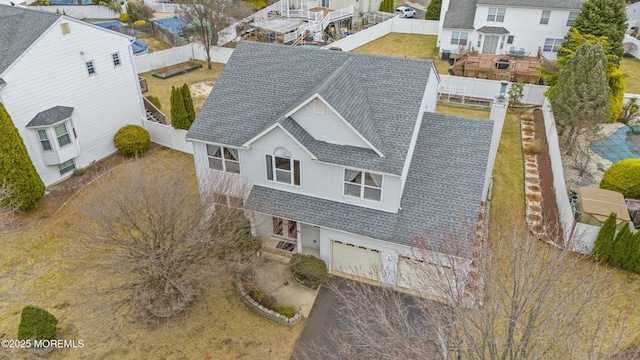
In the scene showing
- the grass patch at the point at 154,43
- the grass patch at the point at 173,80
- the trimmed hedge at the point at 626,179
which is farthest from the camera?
the grass patch at the point at 154,43

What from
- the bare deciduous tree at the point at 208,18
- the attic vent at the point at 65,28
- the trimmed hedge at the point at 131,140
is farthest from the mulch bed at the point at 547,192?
the bare deciduous tree at the point at 208,18

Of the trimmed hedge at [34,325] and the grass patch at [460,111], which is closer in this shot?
the trimmed hedge at [34,325]

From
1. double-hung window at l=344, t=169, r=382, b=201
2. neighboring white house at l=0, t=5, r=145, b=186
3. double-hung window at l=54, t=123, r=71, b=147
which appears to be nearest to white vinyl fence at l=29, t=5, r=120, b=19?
neighboring white house at l=0, t=5, r=145, b=186

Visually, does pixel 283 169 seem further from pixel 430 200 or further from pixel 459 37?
pixel 459 37

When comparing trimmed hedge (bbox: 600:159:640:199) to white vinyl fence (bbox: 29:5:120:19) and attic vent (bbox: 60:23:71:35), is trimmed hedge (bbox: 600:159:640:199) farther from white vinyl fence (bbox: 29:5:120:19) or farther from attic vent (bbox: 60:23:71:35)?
white vinyl fence (bbox: 29:5:120:19)

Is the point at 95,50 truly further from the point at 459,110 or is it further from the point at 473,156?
the point at 459,110

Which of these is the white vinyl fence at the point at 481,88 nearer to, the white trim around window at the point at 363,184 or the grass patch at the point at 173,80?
the grass patch at the point at 173,80

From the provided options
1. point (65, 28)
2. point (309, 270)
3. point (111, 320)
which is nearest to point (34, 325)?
point (111, 320)
